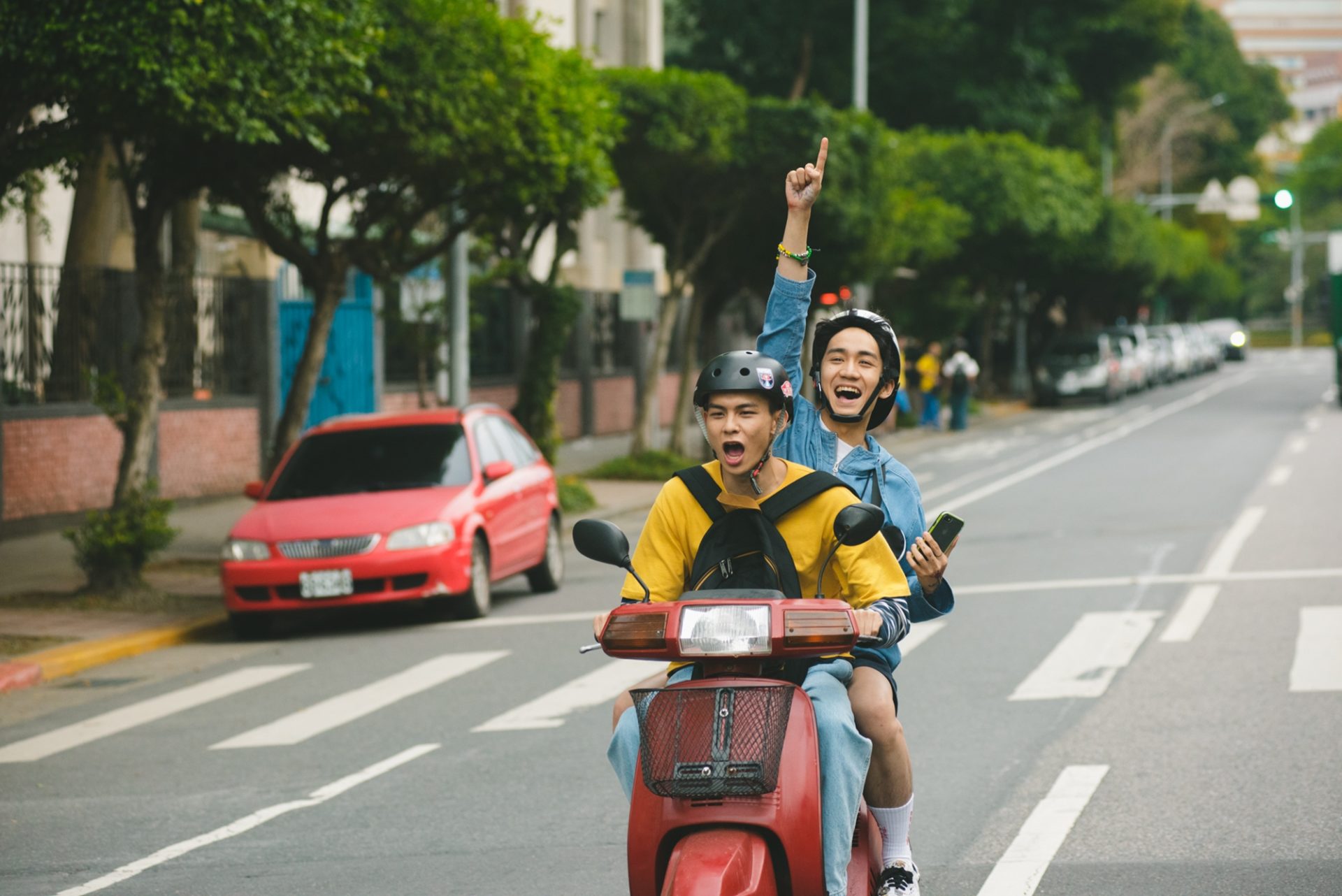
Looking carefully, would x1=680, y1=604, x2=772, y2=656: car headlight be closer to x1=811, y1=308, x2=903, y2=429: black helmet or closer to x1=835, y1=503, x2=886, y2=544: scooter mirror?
x1=835, y1=503, x2=886, y2=544: scooter mirror

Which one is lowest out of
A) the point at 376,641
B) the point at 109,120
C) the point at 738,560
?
the point at 376,641

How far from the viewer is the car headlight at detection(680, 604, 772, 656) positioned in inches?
159

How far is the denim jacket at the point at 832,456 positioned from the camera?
4887 mm

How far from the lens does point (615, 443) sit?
3253 centimetres

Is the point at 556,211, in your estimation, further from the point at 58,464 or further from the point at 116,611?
the point at 116,611

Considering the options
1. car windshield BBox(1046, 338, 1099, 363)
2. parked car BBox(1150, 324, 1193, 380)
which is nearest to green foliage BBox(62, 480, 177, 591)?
car windshield BBox(1046, 338, 1099, 363)

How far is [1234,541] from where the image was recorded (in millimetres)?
15828

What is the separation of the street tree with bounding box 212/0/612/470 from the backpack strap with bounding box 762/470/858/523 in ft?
32.5

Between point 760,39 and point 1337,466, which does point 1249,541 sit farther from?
point 760,39

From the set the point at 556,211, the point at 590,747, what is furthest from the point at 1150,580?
the point at 556,211

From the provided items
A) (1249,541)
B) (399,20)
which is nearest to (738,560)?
(399,20)

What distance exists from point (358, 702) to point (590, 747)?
1998 mm

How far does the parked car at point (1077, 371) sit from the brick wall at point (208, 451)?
2642 cm

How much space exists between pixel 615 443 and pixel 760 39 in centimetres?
1721
